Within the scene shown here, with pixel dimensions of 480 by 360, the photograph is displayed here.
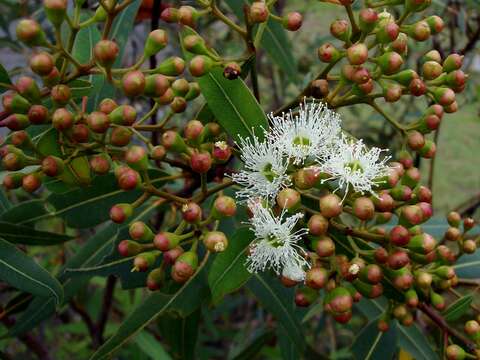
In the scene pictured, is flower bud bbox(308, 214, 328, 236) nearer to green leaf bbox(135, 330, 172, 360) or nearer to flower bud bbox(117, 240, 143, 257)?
flower bud bbox(117, 240, 143, 257)

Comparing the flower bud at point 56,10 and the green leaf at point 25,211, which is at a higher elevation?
the flower bud at point 56,10

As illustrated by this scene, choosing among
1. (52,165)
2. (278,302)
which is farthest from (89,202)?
(278,302)

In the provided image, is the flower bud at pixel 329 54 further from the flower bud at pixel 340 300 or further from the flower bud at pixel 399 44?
the flower bud at pixel 340 300

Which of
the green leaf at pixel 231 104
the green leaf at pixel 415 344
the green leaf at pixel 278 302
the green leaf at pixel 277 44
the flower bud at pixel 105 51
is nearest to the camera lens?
the flower bud at pixel 105 51

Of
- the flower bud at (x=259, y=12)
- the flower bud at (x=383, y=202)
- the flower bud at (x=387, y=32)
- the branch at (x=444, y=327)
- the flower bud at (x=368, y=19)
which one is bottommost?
the branch at (x=444, y=327)

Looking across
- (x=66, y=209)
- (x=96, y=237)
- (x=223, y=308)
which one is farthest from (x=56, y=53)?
(x=223, y=308)

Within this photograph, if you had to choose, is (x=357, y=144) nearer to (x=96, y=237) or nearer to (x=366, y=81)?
(x=366, y=81)

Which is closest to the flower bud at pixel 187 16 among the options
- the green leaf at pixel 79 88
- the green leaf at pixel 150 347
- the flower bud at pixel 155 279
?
the green leaf at pixel 79 88

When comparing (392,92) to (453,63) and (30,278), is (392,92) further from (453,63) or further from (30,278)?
(30,278)
